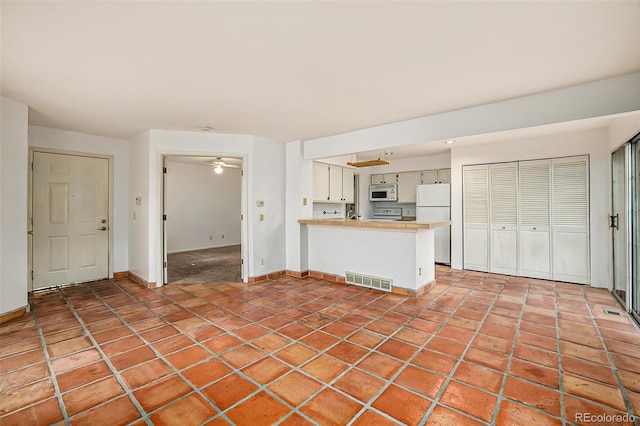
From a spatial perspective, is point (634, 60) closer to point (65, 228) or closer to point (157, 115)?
point (157, 115)

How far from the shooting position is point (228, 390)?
6.31 ft

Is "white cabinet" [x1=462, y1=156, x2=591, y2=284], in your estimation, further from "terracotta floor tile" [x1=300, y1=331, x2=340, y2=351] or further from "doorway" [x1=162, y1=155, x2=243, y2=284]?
"doorway" [x1=162, y1=155, x2=243, y2=284]

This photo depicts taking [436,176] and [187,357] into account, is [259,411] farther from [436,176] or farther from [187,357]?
[436,176]

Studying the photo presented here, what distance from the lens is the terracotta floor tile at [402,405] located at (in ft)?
5.51

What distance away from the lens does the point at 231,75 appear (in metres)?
2.55

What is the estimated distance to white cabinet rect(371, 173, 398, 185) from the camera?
22.4 ft

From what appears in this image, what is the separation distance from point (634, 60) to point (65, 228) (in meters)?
6.98

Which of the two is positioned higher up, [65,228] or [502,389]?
[65,228]

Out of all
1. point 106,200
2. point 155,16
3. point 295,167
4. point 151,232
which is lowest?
point 151,232

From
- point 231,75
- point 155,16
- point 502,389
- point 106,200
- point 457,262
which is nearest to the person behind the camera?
point 155,16

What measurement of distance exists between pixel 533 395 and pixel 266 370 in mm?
1789

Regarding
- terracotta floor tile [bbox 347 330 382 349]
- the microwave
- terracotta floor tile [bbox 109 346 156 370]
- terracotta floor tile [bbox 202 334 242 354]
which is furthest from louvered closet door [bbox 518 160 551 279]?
terracotta floor tile [bbox 109 346 156 370]

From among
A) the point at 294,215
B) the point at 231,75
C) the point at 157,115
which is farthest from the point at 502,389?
the point at 157,115

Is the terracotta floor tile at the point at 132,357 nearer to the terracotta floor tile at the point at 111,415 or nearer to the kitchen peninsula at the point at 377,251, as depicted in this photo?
the terracotta floor tile at the point at 111,415
